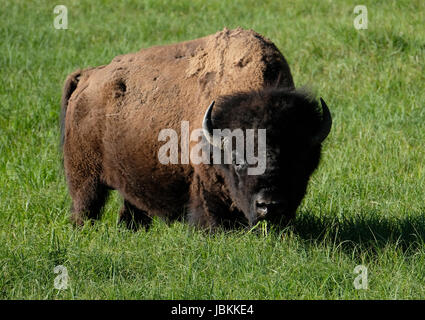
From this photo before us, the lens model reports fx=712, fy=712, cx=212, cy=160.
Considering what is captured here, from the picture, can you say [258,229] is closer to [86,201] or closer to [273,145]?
[273,145]

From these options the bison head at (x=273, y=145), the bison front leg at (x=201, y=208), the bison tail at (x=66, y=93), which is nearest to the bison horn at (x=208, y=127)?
the bison head at (x=273, y=145)

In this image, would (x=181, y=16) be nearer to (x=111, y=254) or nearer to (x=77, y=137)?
(x=77, y=137)

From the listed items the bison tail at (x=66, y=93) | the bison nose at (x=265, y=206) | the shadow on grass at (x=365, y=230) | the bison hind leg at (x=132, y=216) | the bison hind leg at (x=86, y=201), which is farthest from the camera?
the bison tail at (x=66, y=93)

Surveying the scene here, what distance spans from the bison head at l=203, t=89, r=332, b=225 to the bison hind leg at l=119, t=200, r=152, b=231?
4.51 ft

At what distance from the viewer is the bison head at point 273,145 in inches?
195

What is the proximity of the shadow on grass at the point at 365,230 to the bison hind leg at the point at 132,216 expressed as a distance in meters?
1.47

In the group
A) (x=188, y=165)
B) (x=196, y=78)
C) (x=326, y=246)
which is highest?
(x=196, y=78)

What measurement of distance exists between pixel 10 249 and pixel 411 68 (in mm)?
6233

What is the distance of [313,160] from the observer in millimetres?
5406

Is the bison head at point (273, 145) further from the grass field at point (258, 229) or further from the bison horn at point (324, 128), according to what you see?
the grass field at point (258, 229)

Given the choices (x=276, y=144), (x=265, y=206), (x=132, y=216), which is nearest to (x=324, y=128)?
(x=276, y=144)

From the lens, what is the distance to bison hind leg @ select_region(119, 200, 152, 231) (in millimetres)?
6470

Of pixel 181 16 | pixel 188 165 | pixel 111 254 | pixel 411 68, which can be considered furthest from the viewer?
pixel 181 16

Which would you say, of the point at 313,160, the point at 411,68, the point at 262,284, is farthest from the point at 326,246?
the point at 411,68
